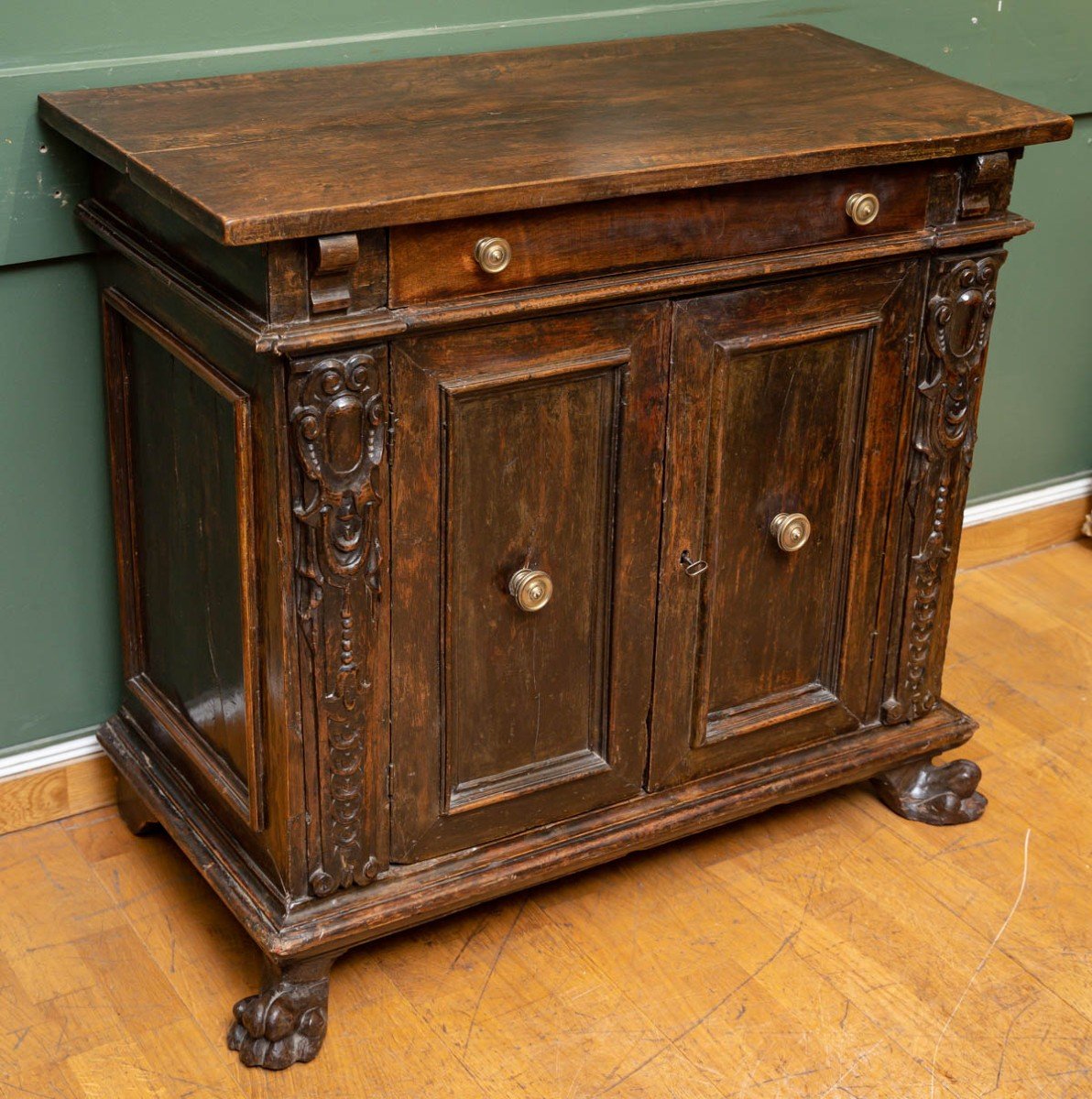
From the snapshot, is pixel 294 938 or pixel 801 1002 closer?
pixel 294 938

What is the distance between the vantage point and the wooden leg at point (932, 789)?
2529mm

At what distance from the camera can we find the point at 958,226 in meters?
2.13

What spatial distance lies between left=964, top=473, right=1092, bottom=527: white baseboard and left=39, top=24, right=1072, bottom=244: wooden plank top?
43.3 inches

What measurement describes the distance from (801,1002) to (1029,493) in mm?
1446

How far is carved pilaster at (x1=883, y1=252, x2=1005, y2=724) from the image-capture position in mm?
2184

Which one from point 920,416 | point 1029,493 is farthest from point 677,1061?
point 1029,493

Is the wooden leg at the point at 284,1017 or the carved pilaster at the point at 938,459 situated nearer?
the wooden leg at the point at 284,1017

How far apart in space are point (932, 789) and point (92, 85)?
155 centimetres

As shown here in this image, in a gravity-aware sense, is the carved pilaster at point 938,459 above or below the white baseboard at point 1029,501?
above

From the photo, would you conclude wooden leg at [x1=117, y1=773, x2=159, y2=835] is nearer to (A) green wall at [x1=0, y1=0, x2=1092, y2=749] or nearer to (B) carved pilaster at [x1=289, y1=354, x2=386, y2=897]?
(A) green wall at [x1=0, y1=0, x2=1092, y2=749]

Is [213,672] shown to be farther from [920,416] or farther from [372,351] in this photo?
[920,416]

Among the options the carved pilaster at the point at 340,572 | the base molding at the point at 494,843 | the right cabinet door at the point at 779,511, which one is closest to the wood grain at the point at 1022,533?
the base molding at the point at 494,843

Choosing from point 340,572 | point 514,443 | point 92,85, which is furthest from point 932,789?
point 92,85

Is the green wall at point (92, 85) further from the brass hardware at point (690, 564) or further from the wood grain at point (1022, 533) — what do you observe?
the brass hardware at point (690, 564)
